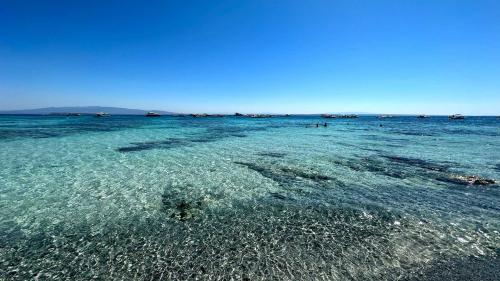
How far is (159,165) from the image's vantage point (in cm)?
1775

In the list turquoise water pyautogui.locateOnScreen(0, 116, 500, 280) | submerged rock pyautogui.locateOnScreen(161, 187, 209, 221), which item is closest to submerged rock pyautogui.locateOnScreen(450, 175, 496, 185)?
turquoise water pyautogui.locateOnScreen(0, 116, 500, 280)

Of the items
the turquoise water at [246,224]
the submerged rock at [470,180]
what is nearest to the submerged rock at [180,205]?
the turquoise water at [246,224]

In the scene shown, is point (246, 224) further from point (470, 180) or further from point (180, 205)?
point (470, 180)

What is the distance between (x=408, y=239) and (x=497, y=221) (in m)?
3.77

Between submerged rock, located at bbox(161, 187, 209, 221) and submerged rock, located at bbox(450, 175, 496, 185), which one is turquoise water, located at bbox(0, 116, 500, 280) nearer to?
submerged rock, located at bbox(161, 187, 209, 221)

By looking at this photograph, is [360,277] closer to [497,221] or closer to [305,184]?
A: [497,221]

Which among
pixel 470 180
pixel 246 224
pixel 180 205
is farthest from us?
pixel 470 180

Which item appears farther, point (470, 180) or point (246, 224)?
point (470, 180)

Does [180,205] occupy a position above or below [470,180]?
below

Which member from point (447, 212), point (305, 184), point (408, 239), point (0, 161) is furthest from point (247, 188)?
point (0, 161)

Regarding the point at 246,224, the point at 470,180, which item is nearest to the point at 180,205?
the point at 246,224

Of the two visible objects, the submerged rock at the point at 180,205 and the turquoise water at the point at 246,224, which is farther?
the submerged rock at the point at 180,205

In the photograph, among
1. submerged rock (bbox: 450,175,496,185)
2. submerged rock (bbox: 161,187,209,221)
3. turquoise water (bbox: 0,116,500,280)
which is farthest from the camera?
submerged rock (bbox: 450,175,496,185)

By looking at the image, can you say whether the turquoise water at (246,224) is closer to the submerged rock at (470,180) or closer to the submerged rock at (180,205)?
the submerged rock at (180,205)
